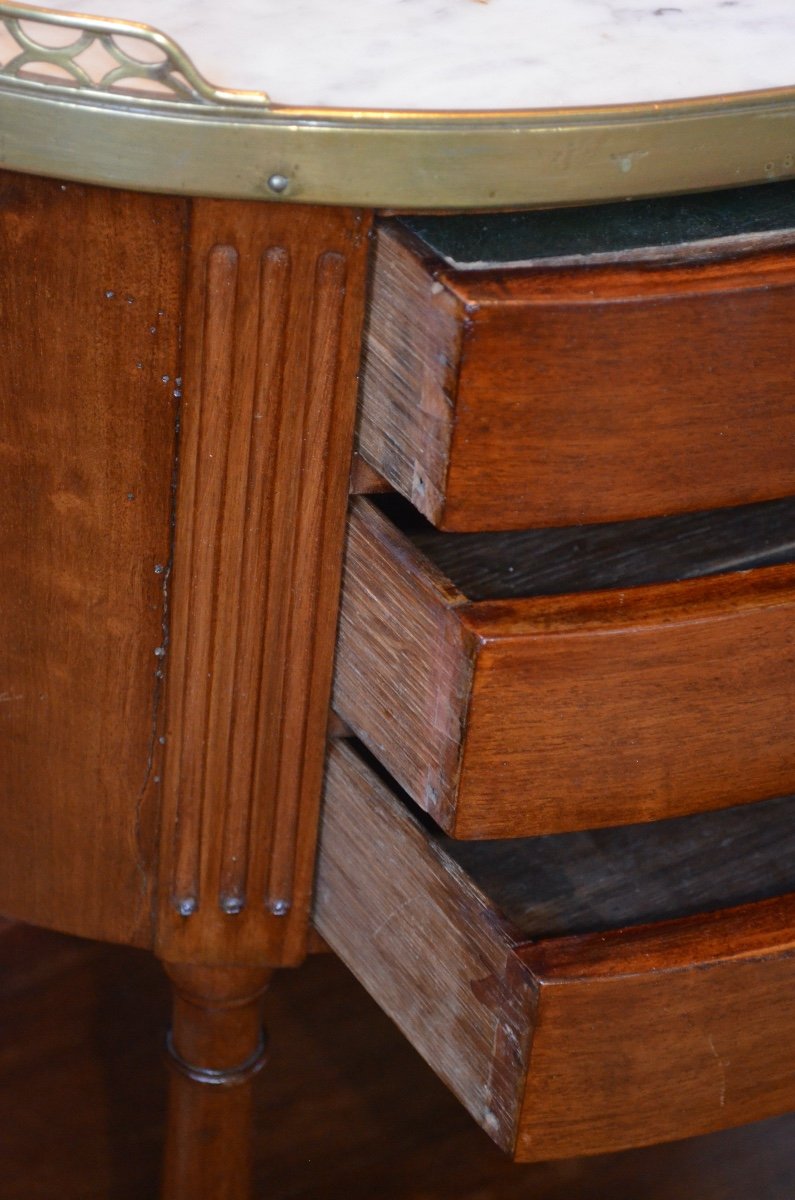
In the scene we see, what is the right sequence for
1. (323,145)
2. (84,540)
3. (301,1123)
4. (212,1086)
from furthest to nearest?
(301,1123)
(212,1086)
(84,540)
(323,145)

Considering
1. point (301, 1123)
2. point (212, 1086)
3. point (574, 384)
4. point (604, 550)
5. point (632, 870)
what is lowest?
point (301, 1123)

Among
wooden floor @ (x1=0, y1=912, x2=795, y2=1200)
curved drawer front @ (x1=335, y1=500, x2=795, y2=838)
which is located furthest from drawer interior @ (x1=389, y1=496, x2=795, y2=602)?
wooden floor @ (x1=0, y1=912, x2=795, y2=1200)

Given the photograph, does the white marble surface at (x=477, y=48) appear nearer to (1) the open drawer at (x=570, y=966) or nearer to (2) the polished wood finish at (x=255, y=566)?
(2) the polished wood finish at (x=255, y=566)

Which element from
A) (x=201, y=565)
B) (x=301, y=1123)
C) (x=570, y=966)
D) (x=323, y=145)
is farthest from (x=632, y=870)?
(x=301, y=1123)

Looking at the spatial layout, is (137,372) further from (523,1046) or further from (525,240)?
(523,1046)

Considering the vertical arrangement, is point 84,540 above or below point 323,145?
below

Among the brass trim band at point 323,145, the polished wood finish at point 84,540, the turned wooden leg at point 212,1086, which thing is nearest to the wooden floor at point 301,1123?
the turned wooden leg at point 212,1086

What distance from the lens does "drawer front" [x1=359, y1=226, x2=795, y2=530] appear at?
1.61 ft

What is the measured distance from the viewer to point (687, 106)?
0.51 m

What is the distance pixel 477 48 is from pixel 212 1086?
1.54 feet

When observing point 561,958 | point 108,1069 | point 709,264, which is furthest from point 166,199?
point 108,1069

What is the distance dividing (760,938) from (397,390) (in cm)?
23

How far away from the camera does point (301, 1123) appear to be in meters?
1.03

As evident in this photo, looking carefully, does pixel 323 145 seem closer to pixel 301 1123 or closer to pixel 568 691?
pixel 568 691
